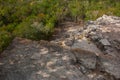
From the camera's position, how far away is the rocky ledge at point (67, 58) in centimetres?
652

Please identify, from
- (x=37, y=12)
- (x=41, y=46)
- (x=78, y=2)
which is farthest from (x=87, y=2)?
(x=41, y=46)

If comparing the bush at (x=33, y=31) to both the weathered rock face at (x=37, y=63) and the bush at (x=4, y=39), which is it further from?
the weathered rock face at (x=37, y=63)

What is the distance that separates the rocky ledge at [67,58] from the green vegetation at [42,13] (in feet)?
2.23

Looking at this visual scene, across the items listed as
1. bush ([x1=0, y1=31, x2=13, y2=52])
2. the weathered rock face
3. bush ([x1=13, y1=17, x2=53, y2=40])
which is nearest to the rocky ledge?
the weathered rock face

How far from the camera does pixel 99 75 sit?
6645 mm

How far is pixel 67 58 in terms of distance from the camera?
279 inches

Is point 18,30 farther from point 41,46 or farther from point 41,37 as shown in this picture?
point 41,46

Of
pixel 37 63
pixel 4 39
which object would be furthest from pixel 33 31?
pixel 37 63

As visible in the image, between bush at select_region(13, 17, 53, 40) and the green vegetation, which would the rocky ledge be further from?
the green vegetation

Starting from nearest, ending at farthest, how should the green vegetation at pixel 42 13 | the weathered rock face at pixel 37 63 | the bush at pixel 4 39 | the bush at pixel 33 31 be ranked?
the weathered rock face at pixel 37 63 < the bush at pixel 4 39 < the bush at pixel 33 31 < the green vegetation at pixel 42 13

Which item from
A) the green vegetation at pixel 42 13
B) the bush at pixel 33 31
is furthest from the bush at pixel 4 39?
the bush at pixel 33 31

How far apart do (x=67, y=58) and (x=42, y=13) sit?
458cm

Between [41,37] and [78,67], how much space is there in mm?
2494

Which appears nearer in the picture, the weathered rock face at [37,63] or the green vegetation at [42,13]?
the weathered rock face at [37,63]
